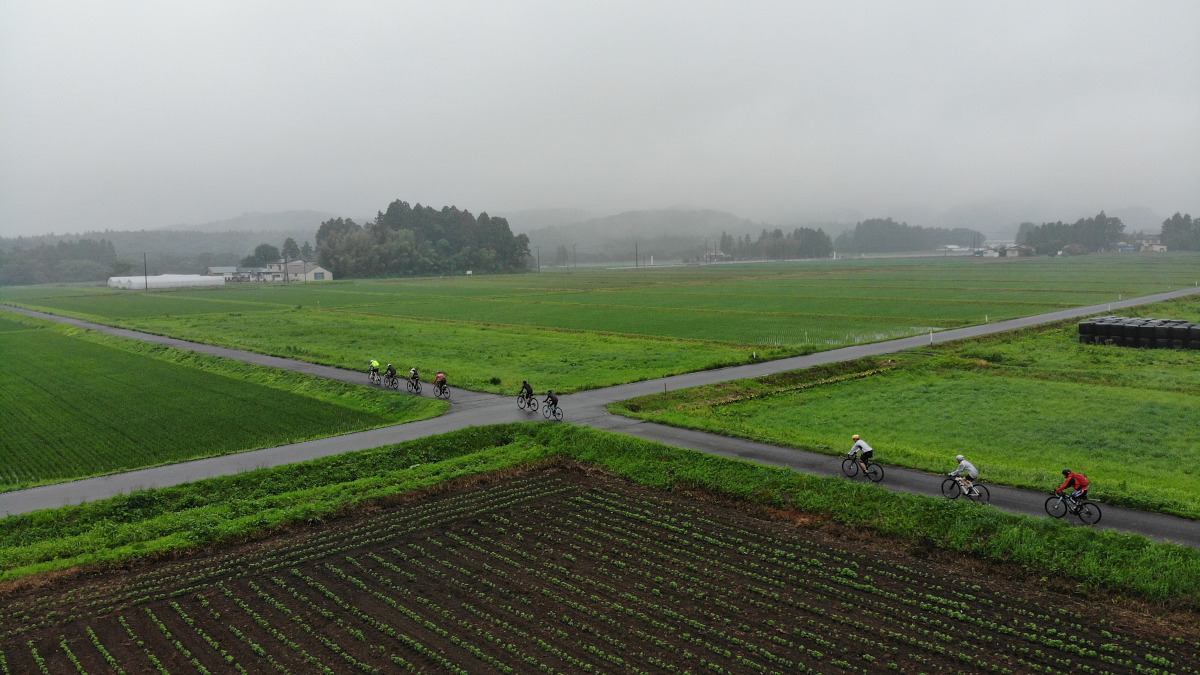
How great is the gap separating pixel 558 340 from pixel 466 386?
1794 cm

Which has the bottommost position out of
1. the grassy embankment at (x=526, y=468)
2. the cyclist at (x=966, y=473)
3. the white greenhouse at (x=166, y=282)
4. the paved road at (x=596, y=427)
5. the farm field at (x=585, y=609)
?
the farm field at (x=585, y=609)

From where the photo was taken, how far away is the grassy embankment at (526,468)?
15.5m

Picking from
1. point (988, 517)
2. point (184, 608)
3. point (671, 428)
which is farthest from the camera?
point (671, 428)

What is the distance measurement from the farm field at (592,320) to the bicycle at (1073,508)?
63.9ft

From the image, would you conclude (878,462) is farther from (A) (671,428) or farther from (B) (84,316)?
(B) (84,316)

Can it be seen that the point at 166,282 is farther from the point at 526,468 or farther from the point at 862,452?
the point at 862,452

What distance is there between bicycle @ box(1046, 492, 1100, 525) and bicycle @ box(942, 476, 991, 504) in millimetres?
1384

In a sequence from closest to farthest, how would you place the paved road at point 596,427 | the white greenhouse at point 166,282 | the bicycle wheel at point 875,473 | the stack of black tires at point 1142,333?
the paved road at point 596,427
the bicycle wheel at point 875,473
the stack of black tires at point 1142,333
the white greenhouse at point 166,282

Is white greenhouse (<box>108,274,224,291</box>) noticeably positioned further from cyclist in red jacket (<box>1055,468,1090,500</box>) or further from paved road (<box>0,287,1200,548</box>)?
cyclist in red jacket (<box>1055,468,1090,500</box>)

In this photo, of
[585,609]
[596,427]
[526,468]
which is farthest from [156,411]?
[585,609]

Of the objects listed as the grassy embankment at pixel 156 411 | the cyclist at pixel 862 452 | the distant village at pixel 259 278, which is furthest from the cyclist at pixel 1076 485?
the distant village at pixel 259 278

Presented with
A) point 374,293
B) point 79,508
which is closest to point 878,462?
point 79,508

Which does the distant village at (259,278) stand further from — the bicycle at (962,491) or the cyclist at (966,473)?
the cyclist at (966,473)

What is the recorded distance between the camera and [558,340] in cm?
5178
